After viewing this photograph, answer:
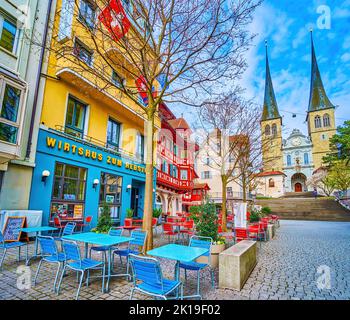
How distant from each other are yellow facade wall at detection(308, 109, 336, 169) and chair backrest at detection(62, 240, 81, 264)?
61.9 m

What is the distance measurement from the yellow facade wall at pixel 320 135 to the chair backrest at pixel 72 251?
61.9 metres

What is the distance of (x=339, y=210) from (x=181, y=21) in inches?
1089

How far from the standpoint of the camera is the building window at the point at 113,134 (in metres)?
13.0

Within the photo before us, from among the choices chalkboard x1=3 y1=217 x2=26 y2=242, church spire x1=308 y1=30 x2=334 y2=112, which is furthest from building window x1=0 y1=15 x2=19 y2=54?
church spire x1=308 y1=30 x2=334 y2=112

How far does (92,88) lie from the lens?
1055 centimetres

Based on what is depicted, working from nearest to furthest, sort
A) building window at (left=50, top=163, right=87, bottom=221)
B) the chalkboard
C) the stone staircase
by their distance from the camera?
the chalkboard
building window at (left=50, top=163, right=87, bottom=221)
the stone staircase

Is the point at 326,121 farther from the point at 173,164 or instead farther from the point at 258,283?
the point at 258,283

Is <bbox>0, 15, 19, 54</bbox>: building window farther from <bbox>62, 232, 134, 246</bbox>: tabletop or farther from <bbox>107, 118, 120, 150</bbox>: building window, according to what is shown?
<bbox>62, 232, 134, 246</bbox>: tabletop

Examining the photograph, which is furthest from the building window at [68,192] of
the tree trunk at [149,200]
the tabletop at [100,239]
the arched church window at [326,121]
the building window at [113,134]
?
the arched church window at [326,121]

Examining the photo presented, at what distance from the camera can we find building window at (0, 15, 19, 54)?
26.6 feet

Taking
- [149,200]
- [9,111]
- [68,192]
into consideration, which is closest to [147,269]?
[149,200]

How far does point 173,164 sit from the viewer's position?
78.9ft
